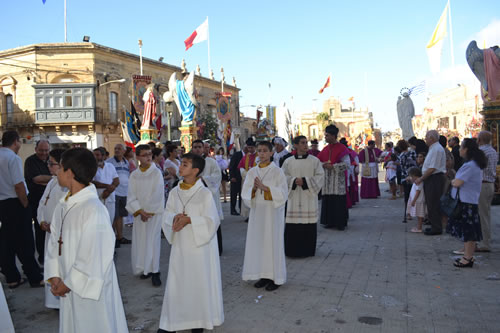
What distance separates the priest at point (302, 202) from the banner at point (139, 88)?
536 inches

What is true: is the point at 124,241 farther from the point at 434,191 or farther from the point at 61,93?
the point at 61,93

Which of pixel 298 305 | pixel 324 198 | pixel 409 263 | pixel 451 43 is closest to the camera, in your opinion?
pixel 298 305

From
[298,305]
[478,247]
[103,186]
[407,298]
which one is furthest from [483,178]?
[103,186]

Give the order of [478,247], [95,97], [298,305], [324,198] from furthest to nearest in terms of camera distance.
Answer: [95,97] < [324,198] < [478,247] < [298,305]

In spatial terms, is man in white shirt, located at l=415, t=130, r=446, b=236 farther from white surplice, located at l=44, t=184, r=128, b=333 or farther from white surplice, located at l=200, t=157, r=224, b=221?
white surplice, located at l=44, t=184, r=128, b=333

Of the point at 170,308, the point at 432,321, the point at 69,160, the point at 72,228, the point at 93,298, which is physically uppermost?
the point at 69,160

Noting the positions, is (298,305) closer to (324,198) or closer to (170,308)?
(170,308)

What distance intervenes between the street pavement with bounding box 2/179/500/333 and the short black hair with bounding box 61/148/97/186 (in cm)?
194

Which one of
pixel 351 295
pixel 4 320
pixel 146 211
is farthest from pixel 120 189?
pixel 4 320

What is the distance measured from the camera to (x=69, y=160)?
2.72 metres

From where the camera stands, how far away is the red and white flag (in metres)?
24.0

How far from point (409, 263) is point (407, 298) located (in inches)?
61.0

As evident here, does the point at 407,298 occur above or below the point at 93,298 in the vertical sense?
below

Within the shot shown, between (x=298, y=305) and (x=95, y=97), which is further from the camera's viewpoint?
(x=95, y=97)
